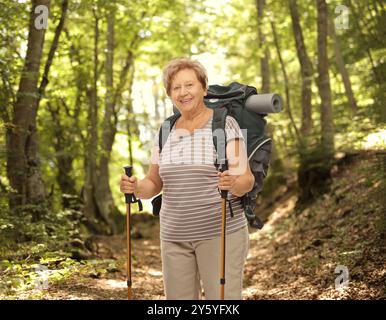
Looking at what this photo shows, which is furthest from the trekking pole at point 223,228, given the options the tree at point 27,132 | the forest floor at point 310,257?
the tree at point 27,132

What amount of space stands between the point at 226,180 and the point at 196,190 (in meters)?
0.28

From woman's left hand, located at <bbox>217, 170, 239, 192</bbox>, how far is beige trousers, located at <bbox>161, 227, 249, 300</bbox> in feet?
1.26

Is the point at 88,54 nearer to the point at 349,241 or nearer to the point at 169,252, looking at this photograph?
the point at 349,241

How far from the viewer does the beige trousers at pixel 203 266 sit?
329 centimetres

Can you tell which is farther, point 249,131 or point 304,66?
point 304,66

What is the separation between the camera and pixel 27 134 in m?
→ 9.09

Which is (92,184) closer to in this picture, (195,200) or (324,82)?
(324,82)

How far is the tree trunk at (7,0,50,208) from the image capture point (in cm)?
866

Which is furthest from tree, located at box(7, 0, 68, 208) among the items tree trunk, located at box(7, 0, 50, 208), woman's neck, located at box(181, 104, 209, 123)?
woman's neck, located at box(181, 104, 209, 123)

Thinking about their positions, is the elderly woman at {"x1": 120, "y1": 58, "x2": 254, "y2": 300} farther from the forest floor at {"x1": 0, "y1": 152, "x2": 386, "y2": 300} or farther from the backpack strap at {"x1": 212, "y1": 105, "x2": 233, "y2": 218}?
the forest floor at {"x1": 0, "y1": 152, "x2": 386, "y2": 300}

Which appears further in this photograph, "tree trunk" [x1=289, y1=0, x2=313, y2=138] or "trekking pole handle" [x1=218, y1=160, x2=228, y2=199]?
"tree trunk" [x1=289, y1=0, x2=313, y2=138]

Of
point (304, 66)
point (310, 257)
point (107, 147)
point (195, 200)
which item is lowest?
point (310, 257)

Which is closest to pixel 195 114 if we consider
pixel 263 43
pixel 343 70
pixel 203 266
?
pixel 203 266
